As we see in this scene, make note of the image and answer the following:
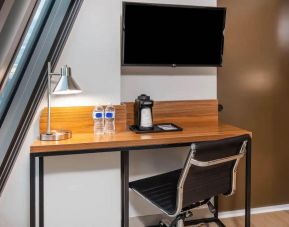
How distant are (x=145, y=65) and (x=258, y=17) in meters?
1.12

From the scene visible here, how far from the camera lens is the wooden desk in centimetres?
178

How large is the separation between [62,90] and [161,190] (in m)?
0.84

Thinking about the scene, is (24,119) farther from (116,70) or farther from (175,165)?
(175,165)

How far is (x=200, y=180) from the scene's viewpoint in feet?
5.78

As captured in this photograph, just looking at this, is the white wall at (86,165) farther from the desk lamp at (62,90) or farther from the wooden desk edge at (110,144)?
the wooden desk edge at (110,144)

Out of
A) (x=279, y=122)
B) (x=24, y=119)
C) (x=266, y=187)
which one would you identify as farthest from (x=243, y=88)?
(x=24, y=119)

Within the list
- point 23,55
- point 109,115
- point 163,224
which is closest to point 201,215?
point 163,224

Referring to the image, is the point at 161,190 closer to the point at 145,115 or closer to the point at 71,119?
the point at 145,115

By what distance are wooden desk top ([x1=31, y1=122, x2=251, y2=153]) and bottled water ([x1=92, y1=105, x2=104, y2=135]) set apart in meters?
0.07

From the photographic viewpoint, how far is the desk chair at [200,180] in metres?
1.66

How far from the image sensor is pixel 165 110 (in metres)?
2.41

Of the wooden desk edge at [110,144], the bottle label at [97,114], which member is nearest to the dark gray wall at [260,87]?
the wooden desk edge at [110,144]

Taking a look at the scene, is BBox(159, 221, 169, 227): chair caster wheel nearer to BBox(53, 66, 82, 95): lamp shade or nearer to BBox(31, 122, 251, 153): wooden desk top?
BBox(31, 122, 251, 153): wooden desk top

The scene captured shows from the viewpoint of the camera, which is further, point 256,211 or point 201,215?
point 256,211
